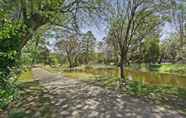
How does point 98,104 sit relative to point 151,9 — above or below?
below

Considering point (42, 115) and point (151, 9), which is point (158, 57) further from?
point (42, 115)

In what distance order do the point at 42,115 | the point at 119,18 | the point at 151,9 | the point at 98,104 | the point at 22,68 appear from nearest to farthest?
the point at 22,68 < the point at 42,115 < the point at 98,104 < the point at 151,9 < the point at 119,18

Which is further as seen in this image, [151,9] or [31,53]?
[151,9]

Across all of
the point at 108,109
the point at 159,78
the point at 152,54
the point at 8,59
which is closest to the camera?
the point at 8,59

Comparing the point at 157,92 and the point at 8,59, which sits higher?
the point at 8,59

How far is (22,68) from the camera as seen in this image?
773 cm

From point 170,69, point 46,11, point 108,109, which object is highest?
point 46,11

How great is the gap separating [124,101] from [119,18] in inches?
444

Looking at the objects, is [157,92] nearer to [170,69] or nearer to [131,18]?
[131,18]

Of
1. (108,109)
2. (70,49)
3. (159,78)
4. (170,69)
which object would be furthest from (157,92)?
(70,49)

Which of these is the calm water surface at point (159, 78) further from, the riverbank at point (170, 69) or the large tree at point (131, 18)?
the riverbank at point (170, 69)

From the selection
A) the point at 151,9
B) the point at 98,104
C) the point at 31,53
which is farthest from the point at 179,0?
the point at 31,53

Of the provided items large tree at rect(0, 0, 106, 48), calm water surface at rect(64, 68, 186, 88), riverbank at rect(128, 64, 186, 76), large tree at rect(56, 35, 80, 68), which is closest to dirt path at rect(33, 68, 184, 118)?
large tree at rect(0, 0, 106, 48)

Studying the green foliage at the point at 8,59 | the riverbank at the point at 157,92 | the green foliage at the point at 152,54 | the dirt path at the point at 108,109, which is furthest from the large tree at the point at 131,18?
the green foliage at the point at 152,54
